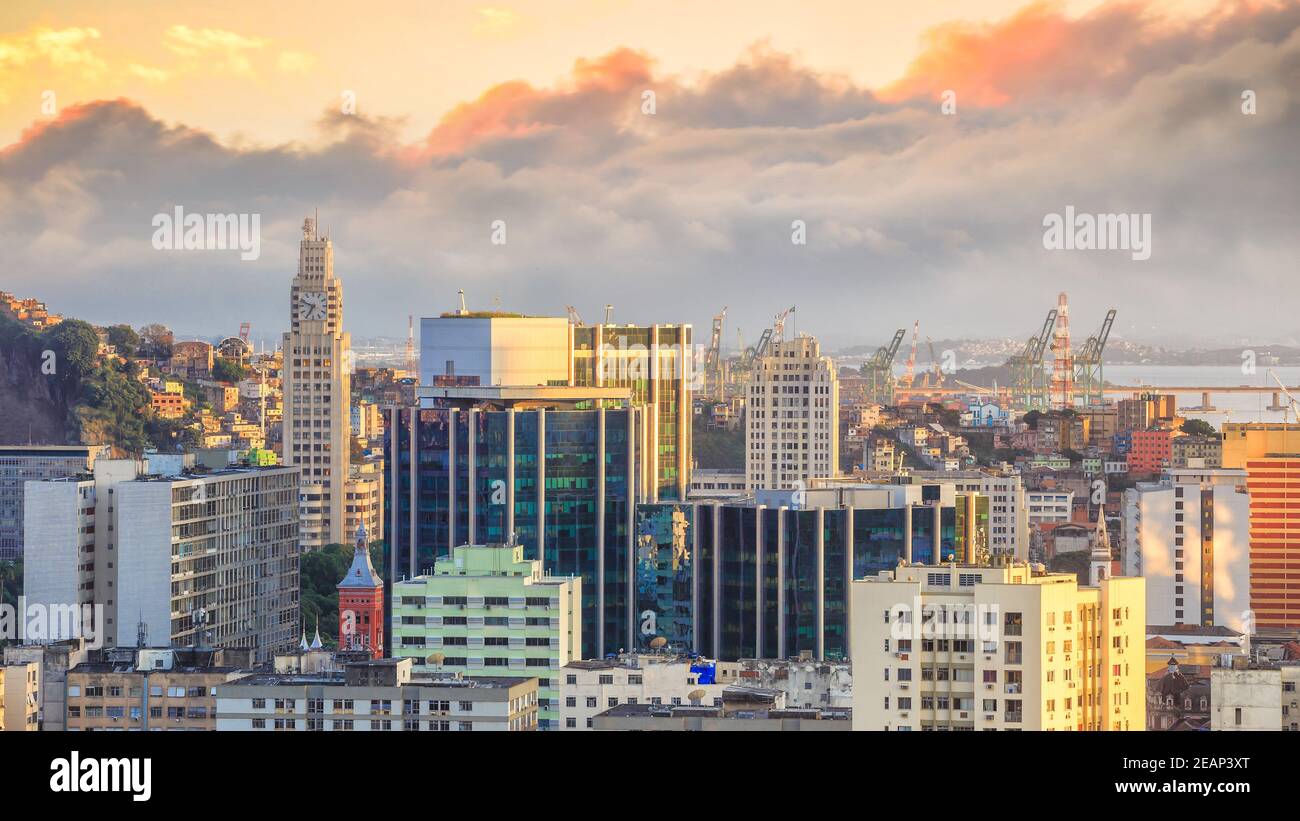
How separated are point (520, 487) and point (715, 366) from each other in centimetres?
3572

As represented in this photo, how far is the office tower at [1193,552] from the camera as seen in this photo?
3850 cm

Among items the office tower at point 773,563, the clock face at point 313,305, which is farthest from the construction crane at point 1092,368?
the office tower at point 773,563

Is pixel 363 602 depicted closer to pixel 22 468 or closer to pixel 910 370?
pixel 22 468

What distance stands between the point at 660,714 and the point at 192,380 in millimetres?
40250

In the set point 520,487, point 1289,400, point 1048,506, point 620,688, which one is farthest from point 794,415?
point 620,688

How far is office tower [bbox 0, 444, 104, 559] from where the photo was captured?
4138 cm

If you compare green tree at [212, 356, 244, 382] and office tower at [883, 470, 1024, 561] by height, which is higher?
green tree at [212, 356, 244, 382]

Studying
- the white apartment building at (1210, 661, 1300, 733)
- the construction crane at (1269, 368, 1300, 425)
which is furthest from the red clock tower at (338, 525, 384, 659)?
the construction crane at (1269, 368, 1300, 425)

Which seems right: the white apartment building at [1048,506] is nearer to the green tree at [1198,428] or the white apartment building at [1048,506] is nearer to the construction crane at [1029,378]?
the green tree at [1198,428]

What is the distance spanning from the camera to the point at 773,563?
30406mm

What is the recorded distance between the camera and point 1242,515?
135 feet

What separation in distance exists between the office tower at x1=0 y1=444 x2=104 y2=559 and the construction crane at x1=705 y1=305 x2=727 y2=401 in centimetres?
2140

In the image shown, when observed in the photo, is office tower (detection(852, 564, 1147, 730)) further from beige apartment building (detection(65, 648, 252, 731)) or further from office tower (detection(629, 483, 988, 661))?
office tower (detection(629, 483, 988, 661))
